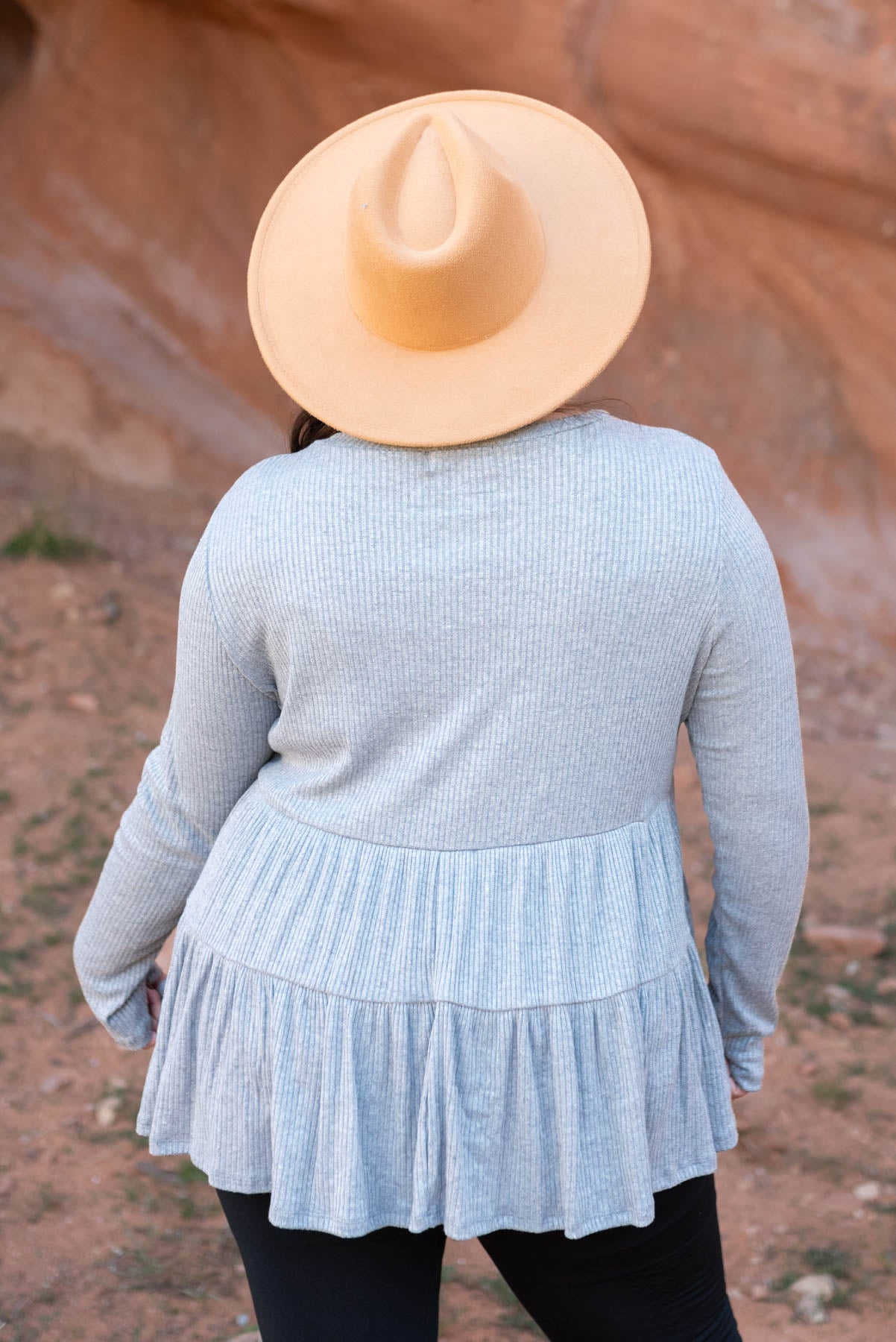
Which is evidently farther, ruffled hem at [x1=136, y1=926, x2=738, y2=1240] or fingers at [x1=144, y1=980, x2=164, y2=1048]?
fingers at [x1=144, y1=980, x2=164, y2=1048]

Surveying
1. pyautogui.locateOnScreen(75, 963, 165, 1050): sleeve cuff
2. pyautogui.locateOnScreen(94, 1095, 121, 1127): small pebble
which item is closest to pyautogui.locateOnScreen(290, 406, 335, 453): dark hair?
pyautogui.locateOnScreen(75, 963, 165, 1050): sleeve cuff

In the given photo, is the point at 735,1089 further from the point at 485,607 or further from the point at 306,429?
the point at 306,429

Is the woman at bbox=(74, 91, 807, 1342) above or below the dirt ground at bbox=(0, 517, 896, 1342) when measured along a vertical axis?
above

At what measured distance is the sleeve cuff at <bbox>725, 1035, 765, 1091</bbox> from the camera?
1432 millimetres

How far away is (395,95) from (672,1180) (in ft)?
15.7

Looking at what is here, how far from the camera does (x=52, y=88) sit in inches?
221

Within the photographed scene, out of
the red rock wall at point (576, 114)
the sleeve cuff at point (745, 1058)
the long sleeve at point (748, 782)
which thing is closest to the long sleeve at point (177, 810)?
the long sleeve at point (748, 782)

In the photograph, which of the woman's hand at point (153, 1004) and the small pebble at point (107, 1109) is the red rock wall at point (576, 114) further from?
the woman's hand at point (153, 1004)

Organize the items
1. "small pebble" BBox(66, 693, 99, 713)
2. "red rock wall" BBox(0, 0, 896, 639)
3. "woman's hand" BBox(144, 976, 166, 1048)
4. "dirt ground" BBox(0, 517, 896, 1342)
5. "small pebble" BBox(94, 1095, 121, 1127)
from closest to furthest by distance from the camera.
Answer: "woman's hand" BBox(144, 976, 166, 1048) < "dirt ground" BBox(0, 517, 896, 1342) < "small pebble" BBox(94, 1095, 121, 1127) < "small pebble" BBox(66, 693, 99, 713) < "red rock wall" BBox(0, 0, 896, 639)

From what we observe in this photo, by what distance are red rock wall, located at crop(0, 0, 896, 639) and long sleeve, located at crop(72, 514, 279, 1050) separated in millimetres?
3500

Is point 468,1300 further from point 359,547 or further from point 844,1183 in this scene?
point 359,547

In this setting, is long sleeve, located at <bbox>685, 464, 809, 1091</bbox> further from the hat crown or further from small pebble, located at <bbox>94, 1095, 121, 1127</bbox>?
small pebble, located at <bbox>94, 1095, 121, 1127</bbox>

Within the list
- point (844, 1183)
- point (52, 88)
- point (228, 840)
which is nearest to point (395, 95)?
point (52, 88)

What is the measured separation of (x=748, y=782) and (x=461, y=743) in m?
0.29
